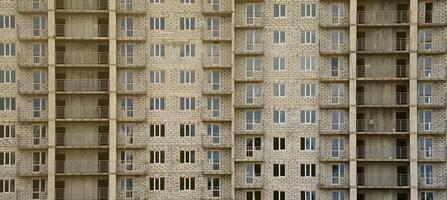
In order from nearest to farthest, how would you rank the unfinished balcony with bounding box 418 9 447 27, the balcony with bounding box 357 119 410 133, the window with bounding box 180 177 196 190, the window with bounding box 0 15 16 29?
the unfinished balcony with bounding box 418 9 447 27 < the window with bounding box 0 15 16 29 < the balcony with bounding box 357 119 410 133 < the window with bounding box 180 177 196 190

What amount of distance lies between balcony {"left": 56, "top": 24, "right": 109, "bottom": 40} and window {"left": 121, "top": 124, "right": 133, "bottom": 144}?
7899 mm

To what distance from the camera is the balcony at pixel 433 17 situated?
53625 millimetres

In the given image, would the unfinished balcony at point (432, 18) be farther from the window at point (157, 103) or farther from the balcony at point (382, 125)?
the window at point (157, 103)

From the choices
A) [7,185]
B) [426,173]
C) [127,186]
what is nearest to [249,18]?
[127,186]

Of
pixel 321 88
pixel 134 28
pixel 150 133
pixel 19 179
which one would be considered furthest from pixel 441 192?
pixel 19 179

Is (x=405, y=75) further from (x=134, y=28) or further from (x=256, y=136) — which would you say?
(x=134, y=28)

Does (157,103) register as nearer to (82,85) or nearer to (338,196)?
(82,85)

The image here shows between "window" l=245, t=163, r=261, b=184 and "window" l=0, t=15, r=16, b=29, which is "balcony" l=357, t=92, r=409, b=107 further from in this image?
"window" l=0, t=15, r=16, b=29

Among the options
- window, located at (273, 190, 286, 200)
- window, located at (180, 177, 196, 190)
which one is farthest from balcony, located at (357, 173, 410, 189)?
window, located at (180, 177, 196, 190)

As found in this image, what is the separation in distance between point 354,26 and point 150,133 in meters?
19.6

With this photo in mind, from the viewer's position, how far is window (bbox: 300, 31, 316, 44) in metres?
54.4

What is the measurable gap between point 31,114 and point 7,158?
14.0ft

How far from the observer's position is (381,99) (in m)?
54.2

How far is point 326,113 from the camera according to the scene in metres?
54.2
